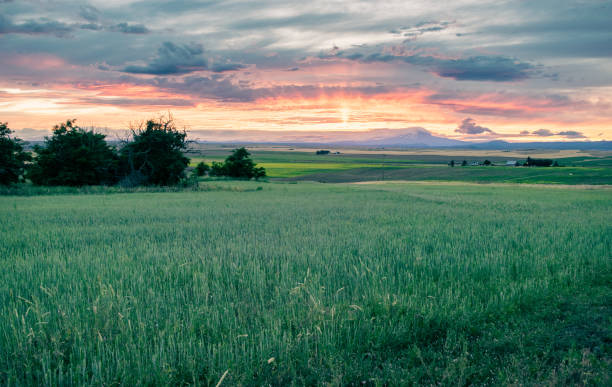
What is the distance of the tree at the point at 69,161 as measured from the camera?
44406 millimetres

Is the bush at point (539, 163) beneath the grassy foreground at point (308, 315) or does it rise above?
above

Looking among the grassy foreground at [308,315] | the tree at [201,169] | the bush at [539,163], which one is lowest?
the grassy foreground at [308,315]

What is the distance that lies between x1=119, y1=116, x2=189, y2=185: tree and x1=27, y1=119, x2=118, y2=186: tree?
247 centimetres

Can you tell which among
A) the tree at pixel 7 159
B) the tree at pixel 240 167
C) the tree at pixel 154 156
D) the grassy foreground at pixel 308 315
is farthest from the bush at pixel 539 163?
the grassy foreground at pixel 308 315

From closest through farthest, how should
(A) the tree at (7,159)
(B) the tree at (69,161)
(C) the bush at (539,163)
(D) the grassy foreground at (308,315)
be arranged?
(D) the grassy foreground at (308,315) < (A) the tree at (7,159) < (B) the tree at (69,161) < (C) the bush at (539,163)

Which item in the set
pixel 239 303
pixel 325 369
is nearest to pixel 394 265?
pixel 239 303

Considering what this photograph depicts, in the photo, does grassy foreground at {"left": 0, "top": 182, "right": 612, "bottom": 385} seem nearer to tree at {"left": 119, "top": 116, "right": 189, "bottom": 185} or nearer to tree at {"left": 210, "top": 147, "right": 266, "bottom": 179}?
tree at {"left": 119, "top": 116, "right": 189, "bottom": 185}

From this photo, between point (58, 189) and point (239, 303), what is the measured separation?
135 ft

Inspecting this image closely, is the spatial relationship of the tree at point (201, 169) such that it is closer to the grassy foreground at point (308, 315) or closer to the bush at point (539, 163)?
the grassy foreground at point (308, 315)

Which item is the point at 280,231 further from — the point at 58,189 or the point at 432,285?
the point at 58,189

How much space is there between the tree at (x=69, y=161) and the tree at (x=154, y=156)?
247cm

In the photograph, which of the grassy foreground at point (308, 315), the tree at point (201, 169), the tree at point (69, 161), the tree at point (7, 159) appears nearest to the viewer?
the grassy foreground at point (308, 315)

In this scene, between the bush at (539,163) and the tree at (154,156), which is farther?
the bush at (539,163)

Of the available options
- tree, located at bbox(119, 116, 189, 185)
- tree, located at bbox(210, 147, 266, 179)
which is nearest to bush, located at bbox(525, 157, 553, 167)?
tree, located at bbox(210, 147, 266, 179)
